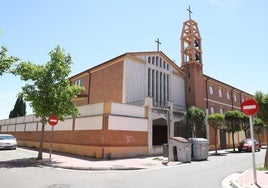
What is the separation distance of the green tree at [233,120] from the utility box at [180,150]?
1402cm

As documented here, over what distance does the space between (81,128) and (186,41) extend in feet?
68.7

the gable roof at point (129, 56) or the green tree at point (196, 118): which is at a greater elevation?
the gable roof at point (129, 56)

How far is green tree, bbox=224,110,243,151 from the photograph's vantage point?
29.2 meters

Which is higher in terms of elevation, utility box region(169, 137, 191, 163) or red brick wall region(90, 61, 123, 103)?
red brick wall region(90, 61, 123, 103)

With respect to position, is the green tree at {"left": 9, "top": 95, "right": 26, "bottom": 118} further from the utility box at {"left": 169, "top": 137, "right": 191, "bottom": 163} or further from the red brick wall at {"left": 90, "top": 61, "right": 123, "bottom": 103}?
the utility box at {"left": 169, "top": 137, "right": 191, "bottom": 163}

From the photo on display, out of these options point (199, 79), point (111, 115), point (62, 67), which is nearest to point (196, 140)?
point (111, 115)

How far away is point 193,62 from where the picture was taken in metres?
32.3

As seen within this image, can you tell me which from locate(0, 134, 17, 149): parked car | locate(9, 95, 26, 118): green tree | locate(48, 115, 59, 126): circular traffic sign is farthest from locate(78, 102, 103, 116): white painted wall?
locate(9, 95, 26, 118): green tree

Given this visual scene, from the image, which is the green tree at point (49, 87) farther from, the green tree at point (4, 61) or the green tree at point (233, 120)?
the green tree at point (233, 120)

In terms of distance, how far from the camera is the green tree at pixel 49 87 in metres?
16.3

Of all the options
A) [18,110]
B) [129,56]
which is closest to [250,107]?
[129,56]

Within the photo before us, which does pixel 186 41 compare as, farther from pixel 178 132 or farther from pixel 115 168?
pixel 115 168

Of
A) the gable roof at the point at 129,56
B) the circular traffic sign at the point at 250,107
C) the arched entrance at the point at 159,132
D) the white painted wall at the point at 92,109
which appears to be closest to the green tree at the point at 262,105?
the circular traffic sign at the point at 250,107

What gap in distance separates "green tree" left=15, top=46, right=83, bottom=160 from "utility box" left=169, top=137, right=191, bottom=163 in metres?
7.73
